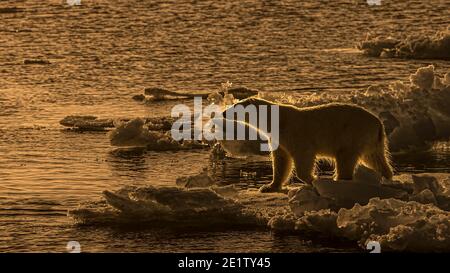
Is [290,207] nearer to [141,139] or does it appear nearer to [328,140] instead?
[328,140]

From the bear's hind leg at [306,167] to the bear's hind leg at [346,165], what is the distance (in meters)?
0.28

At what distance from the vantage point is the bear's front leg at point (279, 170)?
47.9ft

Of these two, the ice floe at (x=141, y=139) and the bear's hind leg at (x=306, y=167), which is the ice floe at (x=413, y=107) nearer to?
the ice floe at (x=141, y=139)

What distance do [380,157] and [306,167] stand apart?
0.82 metres

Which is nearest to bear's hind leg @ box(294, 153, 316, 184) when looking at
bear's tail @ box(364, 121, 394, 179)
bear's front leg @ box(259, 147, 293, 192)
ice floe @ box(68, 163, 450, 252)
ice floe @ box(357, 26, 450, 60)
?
bear's front leg @ box(259, 147, 293, 192)

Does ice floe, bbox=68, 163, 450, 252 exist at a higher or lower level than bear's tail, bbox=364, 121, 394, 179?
lower

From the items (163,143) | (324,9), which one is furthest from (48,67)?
(324,9)

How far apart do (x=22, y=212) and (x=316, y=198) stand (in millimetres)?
3067

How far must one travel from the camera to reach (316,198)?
13117 mm

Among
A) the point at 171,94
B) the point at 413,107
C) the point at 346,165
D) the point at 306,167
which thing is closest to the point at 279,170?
the point at 306,167

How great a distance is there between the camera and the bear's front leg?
14.6 m

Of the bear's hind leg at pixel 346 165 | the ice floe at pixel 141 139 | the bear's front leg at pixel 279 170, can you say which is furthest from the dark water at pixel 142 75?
the bear's hind leg at pixel 346 165

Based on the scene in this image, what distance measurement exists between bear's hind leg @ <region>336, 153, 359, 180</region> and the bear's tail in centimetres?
24

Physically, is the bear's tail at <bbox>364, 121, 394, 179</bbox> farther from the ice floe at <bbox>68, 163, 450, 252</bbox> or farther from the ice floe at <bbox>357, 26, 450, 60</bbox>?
the ice floe at <bbox>357, 26, 450, 60</bbox>
